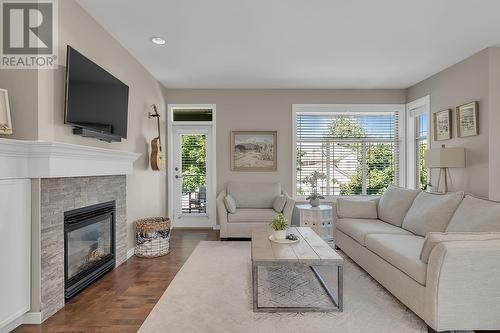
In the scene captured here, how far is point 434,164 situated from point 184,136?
4.08 meters

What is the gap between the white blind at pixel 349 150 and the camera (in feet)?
18.6

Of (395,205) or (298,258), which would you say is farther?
(395,205)

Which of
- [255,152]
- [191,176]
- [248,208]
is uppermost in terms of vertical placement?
[255,152]

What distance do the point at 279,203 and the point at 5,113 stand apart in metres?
3.65

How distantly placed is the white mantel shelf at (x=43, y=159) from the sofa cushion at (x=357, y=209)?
3.13 m

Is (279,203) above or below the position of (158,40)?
below

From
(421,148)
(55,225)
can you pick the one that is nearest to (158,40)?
(55,225)

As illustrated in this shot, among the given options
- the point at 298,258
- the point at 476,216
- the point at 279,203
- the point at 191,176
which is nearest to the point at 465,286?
the point at 476,216

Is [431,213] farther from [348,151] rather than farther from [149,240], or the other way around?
[149,240]

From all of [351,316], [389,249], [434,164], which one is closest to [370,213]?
[434,164]

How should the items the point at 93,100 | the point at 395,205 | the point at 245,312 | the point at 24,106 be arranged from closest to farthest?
the point at 24,106 → the point at 245,312 → the point at 93,100 → the point at 395,205

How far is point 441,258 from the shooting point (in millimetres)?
1999

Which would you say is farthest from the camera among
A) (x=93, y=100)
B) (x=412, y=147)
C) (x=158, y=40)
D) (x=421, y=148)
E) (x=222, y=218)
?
(x=412, y=147)

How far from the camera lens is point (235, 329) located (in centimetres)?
214
